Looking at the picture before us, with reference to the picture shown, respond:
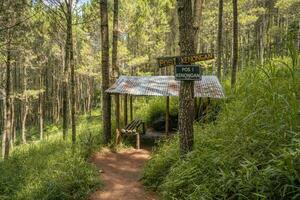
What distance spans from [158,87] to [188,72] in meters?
6.78

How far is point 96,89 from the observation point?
169ft

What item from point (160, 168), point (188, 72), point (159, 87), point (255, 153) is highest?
point (188, 72)

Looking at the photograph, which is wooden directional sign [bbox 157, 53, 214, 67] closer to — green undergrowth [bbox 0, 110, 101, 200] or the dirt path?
the dirt path

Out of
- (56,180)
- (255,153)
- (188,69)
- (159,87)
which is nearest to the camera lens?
(255,153)

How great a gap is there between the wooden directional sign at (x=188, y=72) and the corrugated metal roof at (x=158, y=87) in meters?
5.45

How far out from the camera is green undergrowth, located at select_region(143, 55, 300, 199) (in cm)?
304

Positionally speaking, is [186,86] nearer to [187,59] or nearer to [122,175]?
[187,59]

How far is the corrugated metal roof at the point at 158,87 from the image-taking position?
1104 cm

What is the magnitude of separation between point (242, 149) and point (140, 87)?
27.9ft

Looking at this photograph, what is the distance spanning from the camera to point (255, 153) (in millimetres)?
3586

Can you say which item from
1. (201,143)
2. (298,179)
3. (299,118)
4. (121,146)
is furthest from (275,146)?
(121,146)

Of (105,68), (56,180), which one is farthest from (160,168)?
(105,68)

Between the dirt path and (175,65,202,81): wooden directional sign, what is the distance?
243 centimetres

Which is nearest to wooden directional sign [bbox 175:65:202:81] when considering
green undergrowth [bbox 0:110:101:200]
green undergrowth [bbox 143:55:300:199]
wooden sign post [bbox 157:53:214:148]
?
wooden sign post [bbox 157:53:214:148]
